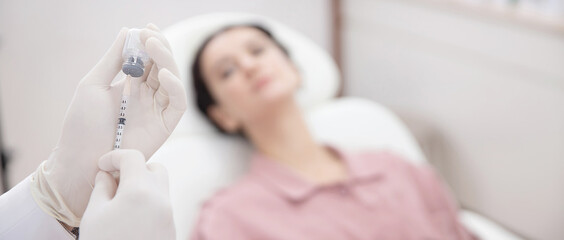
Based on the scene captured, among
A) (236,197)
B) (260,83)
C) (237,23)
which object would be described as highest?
(237,23)

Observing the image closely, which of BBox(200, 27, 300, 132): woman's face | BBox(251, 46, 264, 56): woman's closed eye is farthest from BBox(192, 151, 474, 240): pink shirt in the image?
BBox(251, 46, 264, 56): woman's closed eye

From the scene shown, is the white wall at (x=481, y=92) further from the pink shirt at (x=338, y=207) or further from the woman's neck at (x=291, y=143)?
the woman's neck at (x=291, y=143)

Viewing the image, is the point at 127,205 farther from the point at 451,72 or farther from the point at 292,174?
the point at 451,72

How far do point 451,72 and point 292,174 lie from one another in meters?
0.61

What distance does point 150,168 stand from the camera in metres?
0.45

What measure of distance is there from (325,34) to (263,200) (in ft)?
2.53

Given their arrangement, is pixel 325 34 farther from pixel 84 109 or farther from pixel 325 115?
pixel 84 109

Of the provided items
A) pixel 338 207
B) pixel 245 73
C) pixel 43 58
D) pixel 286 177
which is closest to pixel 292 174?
pixel 286 177

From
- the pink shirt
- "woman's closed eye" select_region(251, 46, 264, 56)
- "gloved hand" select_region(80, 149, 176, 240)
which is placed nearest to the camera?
"gloved hand" select_region(80, 149, 176, 240)

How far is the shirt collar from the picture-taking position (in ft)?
3.70

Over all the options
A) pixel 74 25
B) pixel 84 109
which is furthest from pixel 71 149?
pixel 74 25

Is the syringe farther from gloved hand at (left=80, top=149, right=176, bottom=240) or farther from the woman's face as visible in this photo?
the woman's face

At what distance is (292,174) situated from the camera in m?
1.16

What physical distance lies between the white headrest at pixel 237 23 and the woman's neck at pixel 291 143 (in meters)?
0.12
